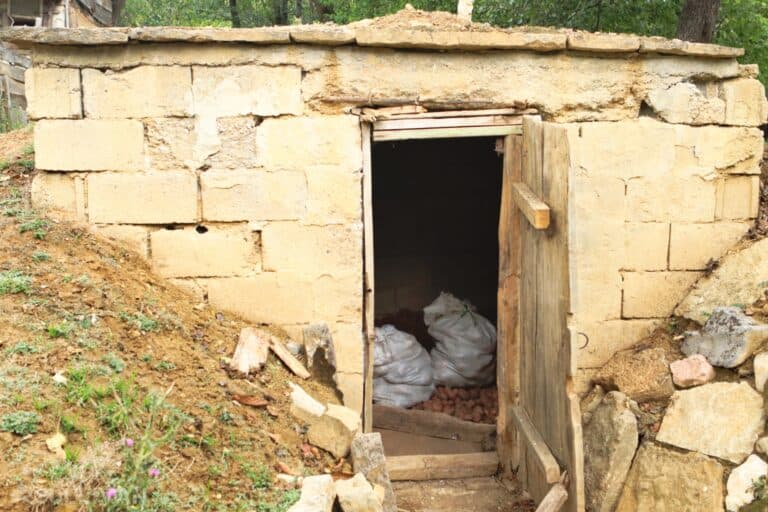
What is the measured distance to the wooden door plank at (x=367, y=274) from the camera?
17.0 feet

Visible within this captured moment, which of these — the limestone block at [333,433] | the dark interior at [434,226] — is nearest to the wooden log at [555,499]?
the limestone block at [333,433]

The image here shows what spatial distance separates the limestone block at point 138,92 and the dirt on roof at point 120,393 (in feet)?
2.68

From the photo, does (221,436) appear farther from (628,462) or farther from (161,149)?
(628,462)

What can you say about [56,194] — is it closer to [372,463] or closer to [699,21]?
[372,463]

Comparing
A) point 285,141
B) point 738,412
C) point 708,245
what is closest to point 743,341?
point 738,412

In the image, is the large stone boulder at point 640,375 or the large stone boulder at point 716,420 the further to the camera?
the large stone boulder at point 640,375

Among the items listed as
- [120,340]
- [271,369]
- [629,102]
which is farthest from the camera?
[629,102]

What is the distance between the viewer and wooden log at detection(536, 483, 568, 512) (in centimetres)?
466

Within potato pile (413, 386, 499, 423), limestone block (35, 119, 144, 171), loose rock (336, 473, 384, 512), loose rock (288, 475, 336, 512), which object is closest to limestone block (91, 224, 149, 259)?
limestone block (35, 119, 144, 171)

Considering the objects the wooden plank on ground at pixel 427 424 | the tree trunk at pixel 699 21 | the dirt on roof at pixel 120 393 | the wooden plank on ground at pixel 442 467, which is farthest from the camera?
the tree trunk at pixel 699 21

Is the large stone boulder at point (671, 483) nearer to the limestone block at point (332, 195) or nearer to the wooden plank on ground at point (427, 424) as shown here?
the wooden plank on ground at point (427, 424)

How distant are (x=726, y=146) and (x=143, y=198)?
13.4 ft

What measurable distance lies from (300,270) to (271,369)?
784 mm

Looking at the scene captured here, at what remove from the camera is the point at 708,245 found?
5.54 metres
